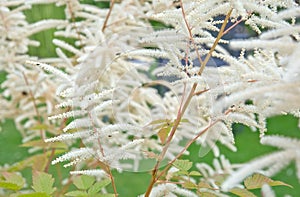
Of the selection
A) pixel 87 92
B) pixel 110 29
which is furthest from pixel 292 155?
pixel 110 29

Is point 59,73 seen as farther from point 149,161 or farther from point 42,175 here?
point 149,161

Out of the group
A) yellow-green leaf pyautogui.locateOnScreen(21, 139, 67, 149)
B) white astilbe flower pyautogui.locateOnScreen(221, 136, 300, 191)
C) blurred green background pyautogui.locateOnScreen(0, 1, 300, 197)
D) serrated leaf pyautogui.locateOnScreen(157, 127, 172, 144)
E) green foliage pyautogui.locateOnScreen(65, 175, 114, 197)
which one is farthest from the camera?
blurred green background pyautogui.locateOnScreen(0, 1, 300, 197)

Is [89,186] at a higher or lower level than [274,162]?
lower

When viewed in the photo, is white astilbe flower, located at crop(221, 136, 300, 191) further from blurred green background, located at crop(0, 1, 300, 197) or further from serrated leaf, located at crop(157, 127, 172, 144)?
blurred green background, located at crop(0, 1, 300, 197)

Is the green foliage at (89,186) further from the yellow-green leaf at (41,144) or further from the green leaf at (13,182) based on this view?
the yellow-green leaf at (41,144)

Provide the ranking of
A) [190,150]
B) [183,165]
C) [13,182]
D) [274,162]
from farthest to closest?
[190,150] → [13,182] → [183,165] → [274,162]

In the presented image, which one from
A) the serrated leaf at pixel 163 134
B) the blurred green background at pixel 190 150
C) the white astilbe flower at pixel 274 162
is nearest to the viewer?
the white astilbe flower at pixel 274 162

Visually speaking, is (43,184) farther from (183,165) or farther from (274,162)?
(274,162)

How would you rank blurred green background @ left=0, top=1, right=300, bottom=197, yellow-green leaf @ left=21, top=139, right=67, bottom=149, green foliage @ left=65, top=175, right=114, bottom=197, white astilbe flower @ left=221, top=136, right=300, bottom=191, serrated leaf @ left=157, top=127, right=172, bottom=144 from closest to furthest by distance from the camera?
1. white astilbe flower @ left=221, top=136, right=300, bottom=191
2. green foliage @ left=65, top=175, right=114, bottom=197
3. serrated leaf @ left=157, top=127, right=172, bottom=144
4. yellow-green leaf @ left=21, top=139, right=67, bottom=149
5. blurred green background @ left=0, top=1, right=300, bottom=197

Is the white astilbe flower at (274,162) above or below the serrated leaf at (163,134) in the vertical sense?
above

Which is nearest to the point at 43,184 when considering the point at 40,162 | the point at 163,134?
the point at 163,134

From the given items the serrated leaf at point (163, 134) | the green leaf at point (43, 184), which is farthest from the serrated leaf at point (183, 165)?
the green leaf at point (43, 184)

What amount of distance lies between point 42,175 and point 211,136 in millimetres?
479

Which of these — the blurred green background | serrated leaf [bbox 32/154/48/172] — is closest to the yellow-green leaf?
serrated leaf [bbox 32/154/48/172]
